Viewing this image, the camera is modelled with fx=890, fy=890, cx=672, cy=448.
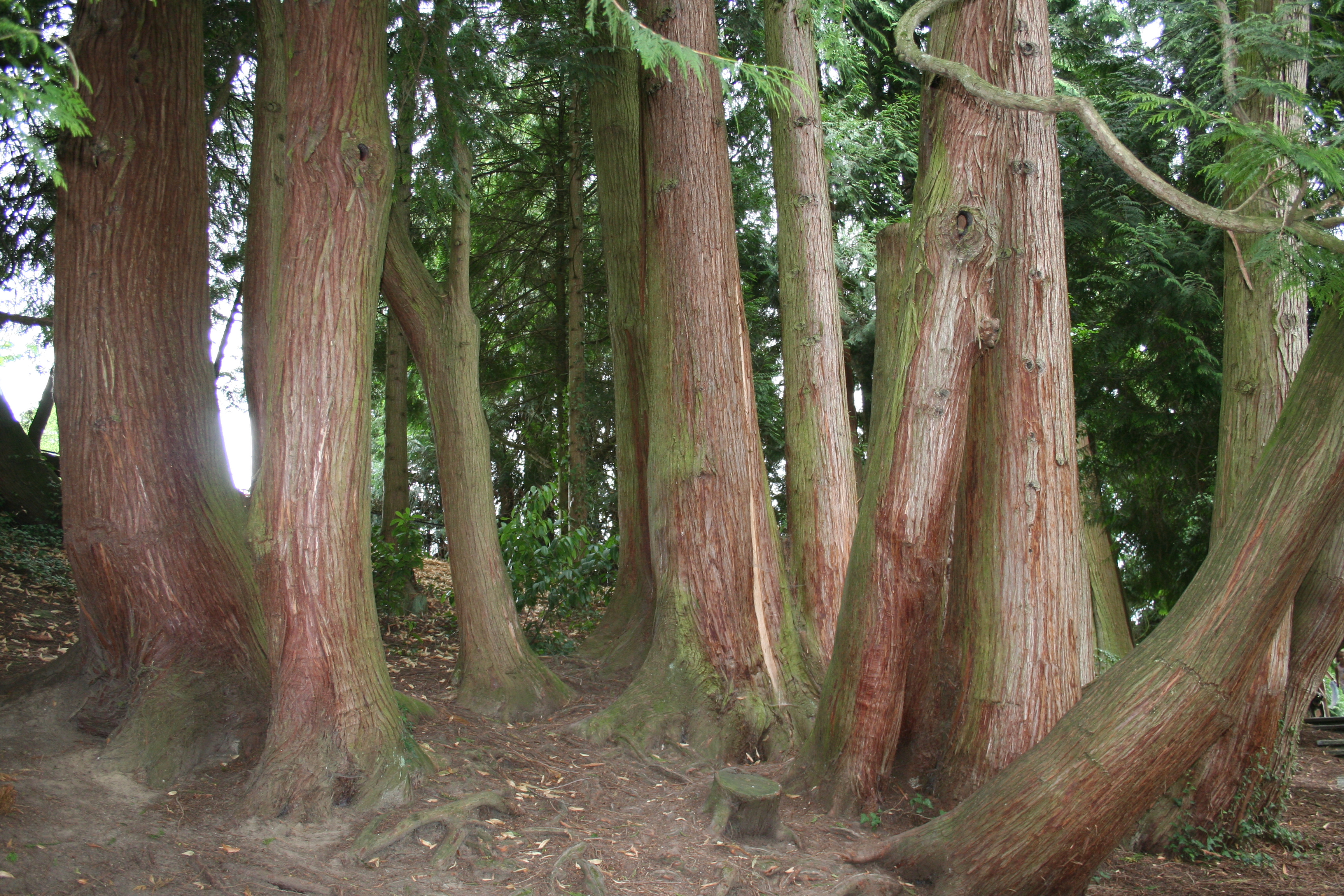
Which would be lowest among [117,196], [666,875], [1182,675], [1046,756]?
[666,875]

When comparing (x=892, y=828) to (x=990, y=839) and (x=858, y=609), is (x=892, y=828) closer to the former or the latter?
(x=990, y=839)

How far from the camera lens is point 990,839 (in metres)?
3.97

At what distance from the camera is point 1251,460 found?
5.99m

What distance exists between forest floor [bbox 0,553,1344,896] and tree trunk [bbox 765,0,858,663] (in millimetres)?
1850

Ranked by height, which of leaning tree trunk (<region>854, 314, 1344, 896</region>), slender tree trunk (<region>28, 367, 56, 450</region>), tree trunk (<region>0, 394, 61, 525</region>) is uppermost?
slender tree trunk (<region>28, 367, 56, 450</region>)

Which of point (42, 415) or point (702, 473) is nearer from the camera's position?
point (702, 473)

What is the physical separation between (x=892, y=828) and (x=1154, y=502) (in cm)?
679

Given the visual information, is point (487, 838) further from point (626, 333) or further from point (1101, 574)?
point (1101, 574)

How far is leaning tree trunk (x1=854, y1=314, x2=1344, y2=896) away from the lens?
3.64 metres


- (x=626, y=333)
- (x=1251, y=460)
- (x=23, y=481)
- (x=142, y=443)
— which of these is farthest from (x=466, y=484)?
(x=23, y=481)

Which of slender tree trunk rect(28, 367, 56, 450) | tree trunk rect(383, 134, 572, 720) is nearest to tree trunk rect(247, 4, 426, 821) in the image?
tree trunk rect(383, 134, 572, 720)

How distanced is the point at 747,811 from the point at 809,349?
154 inches

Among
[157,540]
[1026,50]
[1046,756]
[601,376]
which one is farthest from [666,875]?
[601,376]

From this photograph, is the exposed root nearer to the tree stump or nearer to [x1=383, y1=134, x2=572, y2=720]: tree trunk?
the tree stump
